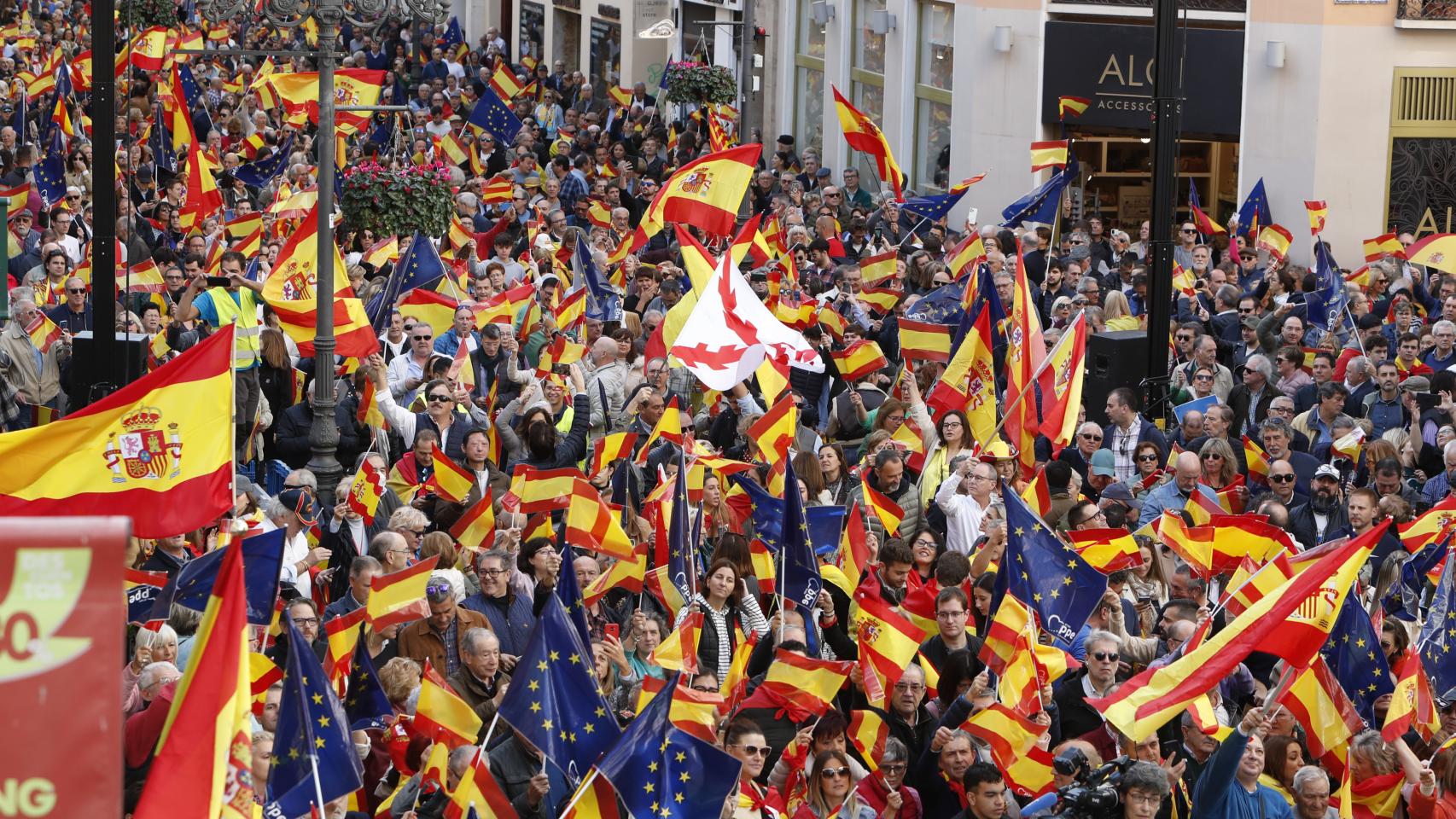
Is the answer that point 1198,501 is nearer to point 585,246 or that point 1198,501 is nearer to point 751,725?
point 751,725

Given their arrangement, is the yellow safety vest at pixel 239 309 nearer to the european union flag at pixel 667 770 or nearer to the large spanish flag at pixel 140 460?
Result: the large spanish flag at pixel 140 460

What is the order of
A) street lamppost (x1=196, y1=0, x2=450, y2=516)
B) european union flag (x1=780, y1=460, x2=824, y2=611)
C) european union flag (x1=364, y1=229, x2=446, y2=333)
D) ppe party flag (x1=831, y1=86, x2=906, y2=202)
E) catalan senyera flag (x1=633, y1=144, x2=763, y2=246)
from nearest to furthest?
european union flag (x1=780, y1=460, x2=824, y2=611), street lamppost (x1=196, y1=0, x2=450, y2=516), european union flag (x1=364, y1=229, x2=446, y2=333), catalan senyera flag (x1=633, y1=144, x2=763, y2=246), ppe party flag (x1=831, y1=86, x2=906, y2=202)

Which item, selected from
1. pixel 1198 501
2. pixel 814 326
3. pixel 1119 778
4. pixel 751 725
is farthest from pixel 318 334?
pixel 1119 778

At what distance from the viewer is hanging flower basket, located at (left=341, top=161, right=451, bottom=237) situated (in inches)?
674

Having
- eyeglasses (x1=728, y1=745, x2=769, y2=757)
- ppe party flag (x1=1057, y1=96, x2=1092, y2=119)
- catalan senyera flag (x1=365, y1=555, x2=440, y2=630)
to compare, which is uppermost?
ppe party flag (x1=1057, y1=96, x2=1092, y2=119)

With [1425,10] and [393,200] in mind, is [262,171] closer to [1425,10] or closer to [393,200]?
[393,200]

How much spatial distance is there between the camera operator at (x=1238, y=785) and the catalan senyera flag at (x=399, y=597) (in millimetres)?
3521

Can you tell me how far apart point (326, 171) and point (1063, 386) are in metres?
4.73

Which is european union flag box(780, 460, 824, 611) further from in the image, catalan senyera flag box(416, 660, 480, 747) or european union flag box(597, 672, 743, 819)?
european union flag box(597, 672, 743, 819)

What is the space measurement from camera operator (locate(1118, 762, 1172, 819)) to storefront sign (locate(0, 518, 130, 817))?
4890 mm

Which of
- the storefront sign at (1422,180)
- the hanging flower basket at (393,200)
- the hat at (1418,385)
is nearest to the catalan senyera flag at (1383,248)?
the storefront sign at (1422,180)

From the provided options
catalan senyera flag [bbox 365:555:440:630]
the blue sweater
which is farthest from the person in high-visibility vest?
the blue sweater

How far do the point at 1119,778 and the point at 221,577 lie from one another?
3.61m

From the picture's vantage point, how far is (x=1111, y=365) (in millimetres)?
16953
